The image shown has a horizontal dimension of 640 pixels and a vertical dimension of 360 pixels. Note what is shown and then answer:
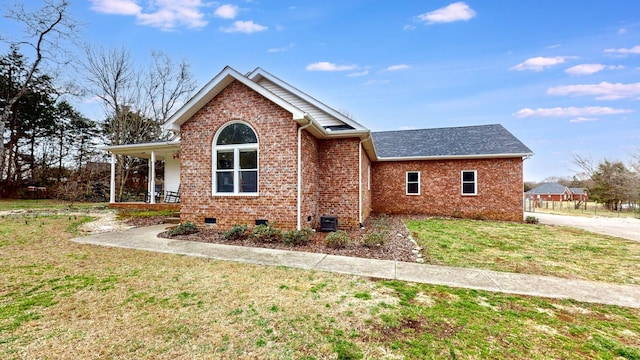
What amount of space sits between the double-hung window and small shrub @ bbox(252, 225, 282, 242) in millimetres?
9749

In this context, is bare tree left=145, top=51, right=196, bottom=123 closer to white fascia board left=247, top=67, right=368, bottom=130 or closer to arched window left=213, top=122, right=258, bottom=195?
white fascia board left=247, top=67, right=368, bottom=130

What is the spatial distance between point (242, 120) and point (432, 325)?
24.4ft

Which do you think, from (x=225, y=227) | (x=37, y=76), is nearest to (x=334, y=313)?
(x=225, y=227)

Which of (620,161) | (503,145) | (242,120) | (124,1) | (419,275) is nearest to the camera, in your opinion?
(419,275)

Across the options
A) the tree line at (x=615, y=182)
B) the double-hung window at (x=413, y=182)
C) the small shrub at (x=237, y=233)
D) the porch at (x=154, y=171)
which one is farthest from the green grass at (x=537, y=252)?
the tree line at (x=615, y=182)

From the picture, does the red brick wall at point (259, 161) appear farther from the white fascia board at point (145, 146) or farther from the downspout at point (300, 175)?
the white fascia board at point (145, 146)

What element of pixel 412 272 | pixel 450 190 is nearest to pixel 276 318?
pixel 412 272

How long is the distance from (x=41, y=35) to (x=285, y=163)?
2541 cm

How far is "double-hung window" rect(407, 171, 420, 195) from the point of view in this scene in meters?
15.1

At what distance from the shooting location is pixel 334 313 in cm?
346

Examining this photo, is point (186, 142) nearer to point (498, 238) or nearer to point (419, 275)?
point (419, 275)

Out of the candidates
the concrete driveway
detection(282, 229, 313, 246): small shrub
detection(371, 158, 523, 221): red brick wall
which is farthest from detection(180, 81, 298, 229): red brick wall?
the concrete driveway

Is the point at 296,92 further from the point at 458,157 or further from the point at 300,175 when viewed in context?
the point at 458,157

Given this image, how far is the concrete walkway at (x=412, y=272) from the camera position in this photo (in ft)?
14.4
